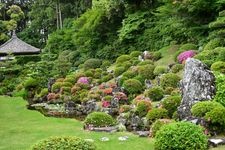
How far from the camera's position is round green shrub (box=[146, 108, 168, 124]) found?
14.8m

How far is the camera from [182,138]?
1059 cm

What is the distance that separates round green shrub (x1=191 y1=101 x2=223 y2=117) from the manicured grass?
1.66 meters

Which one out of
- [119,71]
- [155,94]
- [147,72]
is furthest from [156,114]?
[119,71]

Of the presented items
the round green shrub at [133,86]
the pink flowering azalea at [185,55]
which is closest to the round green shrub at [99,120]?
the round green shrub at [133,86]

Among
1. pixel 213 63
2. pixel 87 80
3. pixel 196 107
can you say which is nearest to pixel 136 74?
pixel 87 80

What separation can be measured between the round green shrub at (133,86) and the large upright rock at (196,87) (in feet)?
25.5

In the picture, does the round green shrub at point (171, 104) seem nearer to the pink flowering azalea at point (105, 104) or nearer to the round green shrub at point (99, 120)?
the round green shrub at point (99, 120)

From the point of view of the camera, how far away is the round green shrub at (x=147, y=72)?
2292 cm

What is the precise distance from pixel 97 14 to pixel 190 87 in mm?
21795

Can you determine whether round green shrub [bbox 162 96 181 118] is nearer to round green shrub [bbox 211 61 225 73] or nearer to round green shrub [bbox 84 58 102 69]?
round green shrub [bbox 211 61 225 73]

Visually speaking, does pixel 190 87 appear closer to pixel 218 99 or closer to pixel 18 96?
pixel 218 99

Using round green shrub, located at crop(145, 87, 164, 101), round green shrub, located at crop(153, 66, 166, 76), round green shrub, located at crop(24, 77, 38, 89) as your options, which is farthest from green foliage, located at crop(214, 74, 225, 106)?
round green shrub, located at crop(24, 77, 38, 89)

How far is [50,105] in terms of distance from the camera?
24.0 m

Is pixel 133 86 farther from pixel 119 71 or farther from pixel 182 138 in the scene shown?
pixel 182 138
